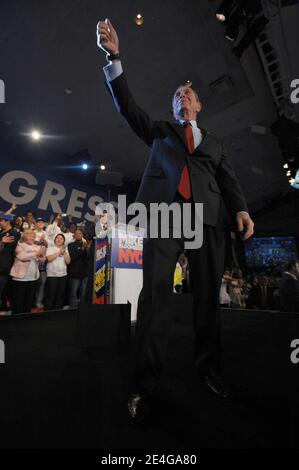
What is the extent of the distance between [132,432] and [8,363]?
113cm

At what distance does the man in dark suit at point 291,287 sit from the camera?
496 cm

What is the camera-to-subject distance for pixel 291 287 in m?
5.02

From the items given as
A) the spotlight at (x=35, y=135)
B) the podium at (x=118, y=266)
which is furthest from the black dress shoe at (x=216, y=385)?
the spotlight at (x=35, y=135)

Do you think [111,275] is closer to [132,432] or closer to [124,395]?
[124,395]

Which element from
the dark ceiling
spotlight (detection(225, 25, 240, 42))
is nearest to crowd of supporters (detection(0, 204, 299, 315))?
the dark ceiling

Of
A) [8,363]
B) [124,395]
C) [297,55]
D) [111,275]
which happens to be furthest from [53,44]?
[124,395]

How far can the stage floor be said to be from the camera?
32.4 inches

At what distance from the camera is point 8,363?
63.0 inches

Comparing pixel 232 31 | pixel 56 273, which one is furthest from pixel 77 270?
pixel 232 31

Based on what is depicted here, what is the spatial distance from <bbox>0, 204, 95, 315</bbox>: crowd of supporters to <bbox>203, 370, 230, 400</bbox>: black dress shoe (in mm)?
1891

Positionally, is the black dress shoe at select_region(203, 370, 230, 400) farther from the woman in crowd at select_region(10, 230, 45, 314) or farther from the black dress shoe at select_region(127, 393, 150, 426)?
the woman in crowd at select_region(10, 230, 45, 314)

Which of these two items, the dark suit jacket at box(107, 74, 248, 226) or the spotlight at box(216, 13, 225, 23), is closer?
Result: the dark suit jacket at box(107, 74, 248, 226)

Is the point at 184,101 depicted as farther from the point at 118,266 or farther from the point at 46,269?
the point at 46,269

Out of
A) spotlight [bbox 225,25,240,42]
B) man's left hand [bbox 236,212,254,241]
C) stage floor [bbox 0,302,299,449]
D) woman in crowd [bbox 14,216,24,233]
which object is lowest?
stage floor [bbox 0,302,299,449]
